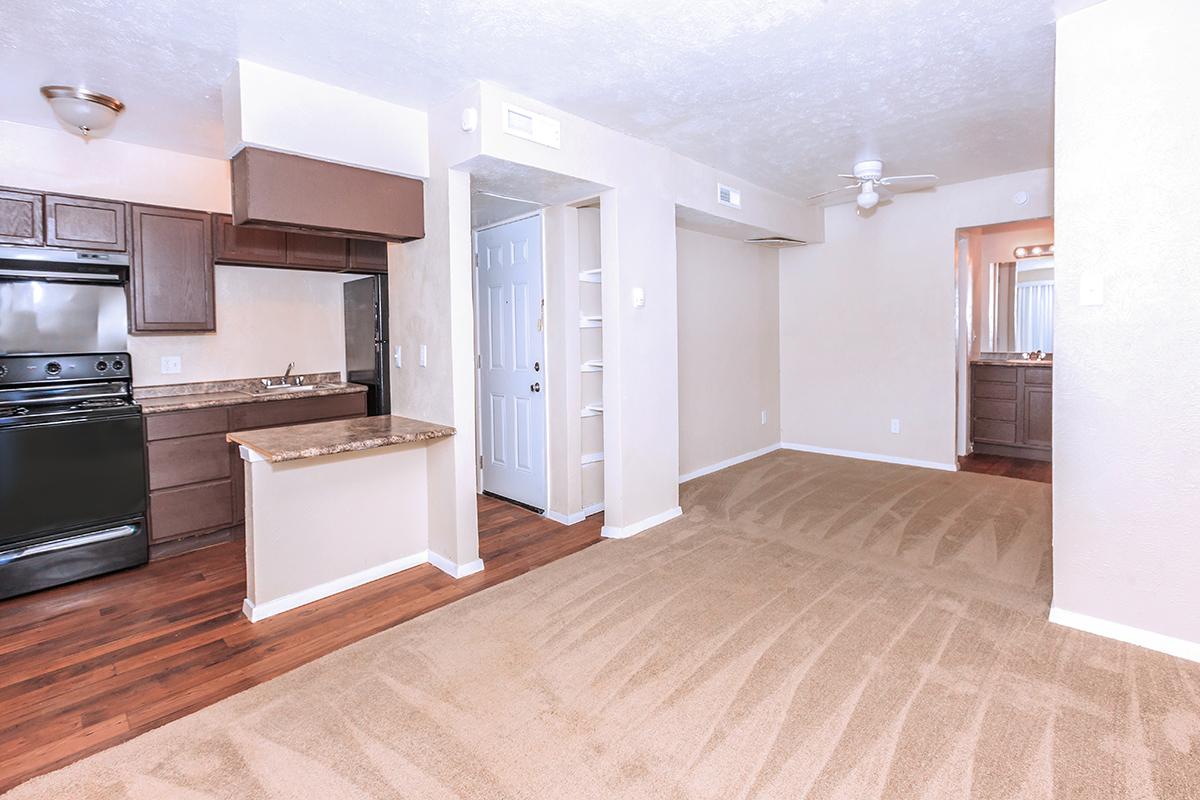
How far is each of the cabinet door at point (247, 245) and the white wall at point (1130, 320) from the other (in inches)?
160

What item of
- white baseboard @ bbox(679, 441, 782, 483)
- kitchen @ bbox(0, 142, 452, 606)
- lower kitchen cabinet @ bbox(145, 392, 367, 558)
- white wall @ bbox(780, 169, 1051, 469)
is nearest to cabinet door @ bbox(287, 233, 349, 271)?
kitchen @ bbox(0, 142, 452, 606)

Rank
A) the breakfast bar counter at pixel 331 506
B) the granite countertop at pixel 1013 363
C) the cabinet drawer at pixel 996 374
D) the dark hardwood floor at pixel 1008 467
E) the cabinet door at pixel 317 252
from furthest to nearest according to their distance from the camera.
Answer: the cabinet drawer at pixel 996 374 < the granite countertop at pixel 1013 363 < the dark hardwood floor at pixel 1008 467 < the cabinet door at pixel 317 252 < the breakfast bar counter at pixel 331 506

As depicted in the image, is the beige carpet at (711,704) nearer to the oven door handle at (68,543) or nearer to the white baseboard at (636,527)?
the white baseboard at (636,527)

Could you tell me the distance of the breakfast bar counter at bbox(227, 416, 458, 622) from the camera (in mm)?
2631

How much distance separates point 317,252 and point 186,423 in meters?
1.36

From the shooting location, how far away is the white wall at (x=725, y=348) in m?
4.94

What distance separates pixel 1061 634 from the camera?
235 centimetres

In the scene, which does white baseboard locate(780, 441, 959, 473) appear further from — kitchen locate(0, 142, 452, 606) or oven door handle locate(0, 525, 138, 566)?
oven door handle locate(0, 525, 138, 566)

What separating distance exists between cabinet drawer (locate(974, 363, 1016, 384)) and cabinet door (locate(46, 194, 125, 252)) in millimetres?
6720

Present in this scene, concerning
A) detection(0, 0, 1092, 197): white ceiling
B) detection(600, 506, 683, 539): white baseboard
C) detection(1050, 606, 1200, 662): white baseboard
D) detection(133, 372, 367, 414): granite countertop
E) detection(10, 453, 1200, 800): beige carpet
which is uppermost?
Result: detection(0, 0, 1092, 197): white ceiling

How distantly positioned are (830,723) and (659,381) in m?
2.26

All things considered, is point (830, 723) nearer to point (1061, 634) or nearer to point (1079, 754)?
point (1079, 754)

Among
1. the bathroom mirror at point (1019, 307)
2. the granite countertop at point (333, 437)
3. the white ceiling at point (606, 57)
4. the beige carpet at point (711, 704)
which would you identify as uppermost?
the white ceiling at point (606, 57)

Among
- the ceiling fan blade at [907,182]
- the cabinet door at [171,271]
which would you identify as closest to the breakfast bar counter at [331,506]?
the cabinet door at [171,271]
